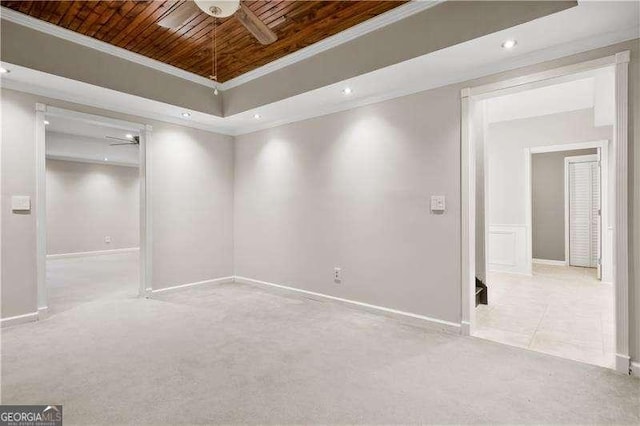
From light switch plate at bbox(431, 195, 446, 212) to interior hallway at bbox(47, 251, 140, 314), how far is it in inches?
154

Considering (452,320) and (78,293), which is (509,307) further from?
(78,293)

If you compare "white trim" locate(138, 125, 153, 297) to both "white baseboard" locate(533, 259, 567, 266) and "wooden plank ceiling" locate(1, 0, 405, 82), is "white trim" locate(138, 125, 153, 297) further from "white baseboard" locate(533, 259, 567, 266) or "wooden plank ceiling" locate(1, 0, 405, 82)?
"white baseboard" locate(533, 259, 567, 266)

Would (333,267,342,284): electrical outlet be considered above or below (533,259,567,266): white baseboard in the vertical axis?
above

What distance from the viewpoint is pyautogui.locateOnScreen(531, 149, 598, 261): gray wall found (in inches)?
262

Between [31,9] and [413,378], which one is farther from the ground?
[31,9]

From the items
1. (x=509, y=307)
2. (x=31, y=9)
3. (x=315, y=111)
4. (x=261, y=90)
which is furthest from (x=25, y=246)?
(x=509, y=307)

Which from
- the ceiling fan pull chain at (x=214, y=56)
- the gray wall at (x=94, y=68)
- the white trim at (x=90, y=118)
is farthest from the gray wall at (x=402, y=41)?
the white trim at (x=90, y=118)

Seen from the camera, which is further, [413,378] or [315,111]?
[315,111]

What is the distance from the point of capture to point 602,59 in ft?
7.68

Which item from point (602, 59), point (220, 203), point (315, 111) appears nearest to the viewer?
point (602, 59)

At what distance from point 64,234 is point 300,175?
6.75 m

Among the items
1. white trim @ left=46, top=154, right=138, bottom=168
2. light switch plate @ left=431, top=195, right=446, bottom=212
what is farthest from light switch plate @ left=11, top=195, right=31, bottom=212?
white trim @ left=46, top=154, right=138, bottom=168

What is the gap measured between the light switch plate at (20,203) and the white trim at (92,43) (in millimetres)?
1589

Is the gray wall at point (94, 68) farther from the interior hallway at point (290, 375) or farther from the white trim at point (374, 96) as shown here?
the interior hallway at point (290, 375)
